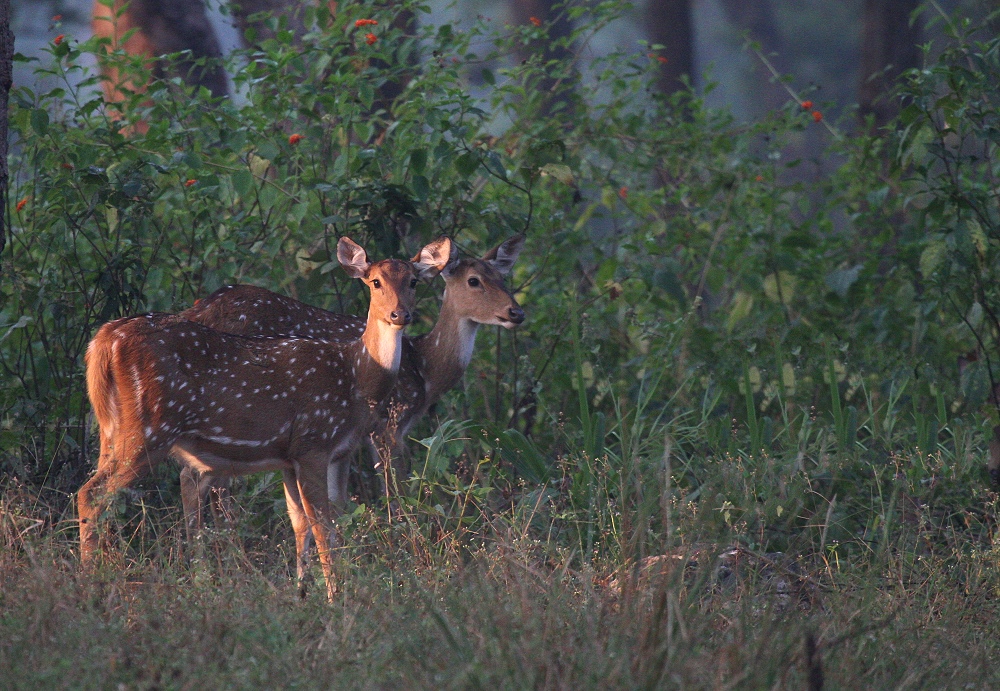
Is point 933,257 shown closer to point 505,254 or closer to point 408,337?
point 505,254

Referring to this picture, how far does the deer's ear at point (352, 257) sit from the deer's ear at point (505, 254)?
2.77 ft

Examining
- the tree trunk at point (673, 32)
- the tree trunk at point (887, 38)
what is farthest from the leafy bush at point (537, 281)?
the tree trunk at point (673, 32)

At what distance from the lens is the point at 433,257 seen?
636 cm

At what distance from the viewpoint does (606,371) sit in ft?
24.3

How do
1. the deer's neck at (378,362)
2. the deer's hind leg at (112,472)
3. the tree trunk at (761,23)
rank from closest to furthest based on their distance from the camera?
the deer's hind leg at (112,472)
the deer's neck at (378,362)
the tree trunk at (761,23)

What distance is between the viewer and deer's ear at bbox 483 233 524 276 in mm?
6641

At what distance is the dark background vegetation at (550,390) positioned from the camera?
385cm

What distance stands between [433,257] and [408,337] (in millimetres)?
652

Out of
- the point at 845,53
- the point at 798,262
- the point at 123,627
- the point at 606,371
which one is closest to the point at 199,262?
the point at 606,371

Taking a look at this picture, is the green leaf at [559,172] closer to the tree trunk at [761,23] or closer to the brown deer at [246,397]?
the brown deer at [246,397]

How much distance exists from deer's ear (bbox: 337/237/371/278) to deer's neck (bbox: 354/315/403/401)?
0.34m

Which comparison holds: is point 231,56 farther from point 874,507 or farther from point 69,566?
point 874,507

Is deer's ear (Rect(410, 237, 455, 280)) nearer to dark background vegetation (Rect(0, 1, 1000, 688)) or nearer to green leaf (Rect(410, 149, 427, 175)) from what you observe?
dark background vegetation (Rect(0, 1, 1000, 688))

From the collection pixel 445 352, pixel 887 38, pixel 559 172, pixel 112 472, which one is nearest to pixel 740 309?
pixel 559 172
